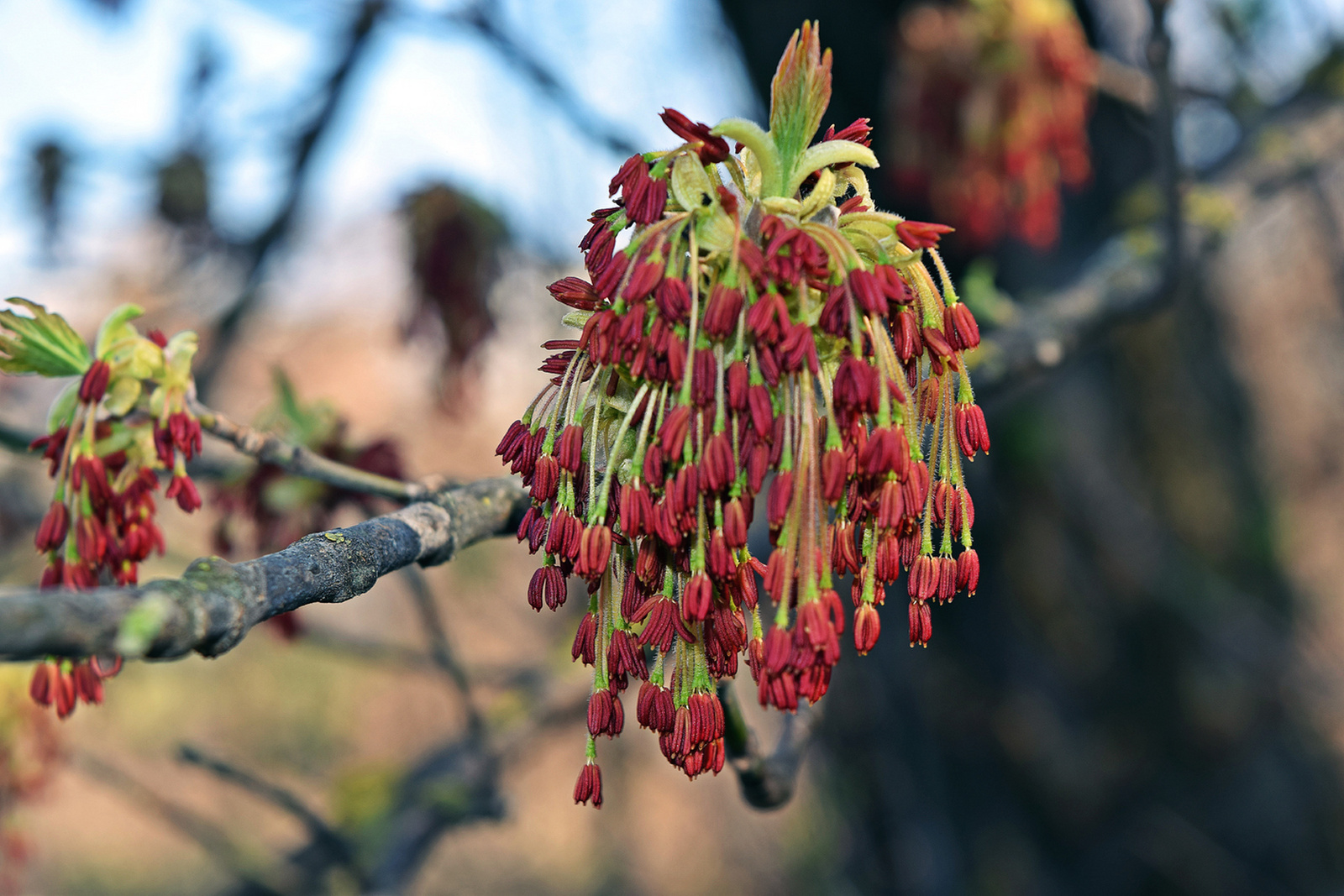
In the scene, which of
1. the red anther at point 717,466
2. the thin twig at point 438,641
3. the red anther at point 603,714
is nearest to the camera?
the red anther at point 717,466

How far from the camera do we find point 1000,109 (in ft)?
11.5

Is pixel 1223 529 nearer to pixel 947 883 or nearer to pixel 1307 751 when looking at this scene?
pixel 1307 751

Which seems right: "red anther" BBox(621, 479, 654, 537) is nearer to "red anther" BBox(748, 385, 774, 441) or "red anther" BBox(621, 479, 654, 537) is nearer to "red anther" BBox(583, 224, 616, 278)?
"red anther" BBox(748, 385, 774, 441)

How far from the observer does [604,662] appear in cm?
120

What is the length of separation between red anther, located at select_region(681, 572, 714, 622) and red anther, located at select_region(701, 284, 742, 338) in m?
0.29

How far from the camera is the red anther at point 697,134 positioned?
1199mm

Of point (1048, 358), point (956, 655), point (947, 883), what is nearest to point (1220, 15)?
point (1048, 358)

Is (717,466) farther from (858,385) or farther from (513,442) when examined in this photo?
(513,442)

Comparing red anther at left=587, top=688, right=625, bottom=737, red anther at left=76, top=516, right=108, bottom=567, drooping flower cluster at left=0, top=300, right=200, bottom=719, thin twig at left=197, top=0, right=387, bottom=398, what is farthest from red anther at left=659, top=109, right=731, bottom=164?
thin twig at left=197, top=0, right=387, bottom=398

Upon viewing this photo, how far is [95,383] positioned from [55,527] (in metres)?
0.25

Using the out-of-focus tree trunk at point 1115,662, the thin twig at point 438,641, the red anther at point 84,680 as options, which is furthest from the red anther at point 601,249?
the out-of-focus tree trunk at point 1115,662

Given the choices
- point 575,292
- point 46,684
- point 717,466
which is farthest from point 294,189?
point 717,466

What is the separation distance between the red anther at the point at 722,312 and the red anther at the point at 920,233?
0.26m

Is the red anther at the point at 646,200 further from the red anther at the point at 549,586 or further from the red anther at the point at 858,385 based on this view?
the red anther at the point at 549,586
